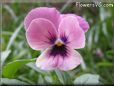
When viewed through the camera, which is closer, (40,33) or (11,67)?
(40,33)

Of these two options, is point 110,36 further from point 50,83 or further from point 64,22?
point 64,22

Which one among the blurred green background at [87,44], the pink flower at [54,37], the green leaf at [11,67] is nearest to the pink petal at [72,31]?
the pink flower at [54,37]

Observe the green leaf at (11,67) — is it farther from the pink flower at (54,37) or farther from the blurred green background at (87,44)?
the blurred green background at (87,44)

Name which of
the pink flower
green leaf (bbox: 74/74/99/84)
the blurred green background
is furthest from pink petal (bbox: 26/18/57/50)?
the blurred green background

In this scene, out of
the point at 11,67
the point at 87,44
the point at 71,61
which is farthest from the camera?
the point at 87,44

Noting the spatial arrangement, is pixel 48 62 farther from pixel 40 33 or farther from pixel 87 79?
pixel 87 79

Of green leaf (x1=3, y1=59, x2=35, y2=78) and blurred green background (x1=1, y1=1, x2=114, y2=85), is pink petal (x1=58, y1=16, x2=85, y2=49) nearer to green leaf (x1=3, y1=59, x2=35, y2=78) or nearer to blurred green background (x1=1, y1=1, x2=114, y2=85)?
green leaf (x1=3, y1=59, x2=35, y2=78)

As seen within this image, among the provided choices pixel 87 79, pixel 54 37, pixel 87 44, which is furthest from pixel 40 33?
pixel 87 44

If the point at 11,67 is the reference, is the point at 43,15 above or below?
above

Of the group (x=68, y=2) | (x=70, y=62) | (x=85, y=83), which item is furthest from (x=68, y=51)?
(x=68, y=2)
